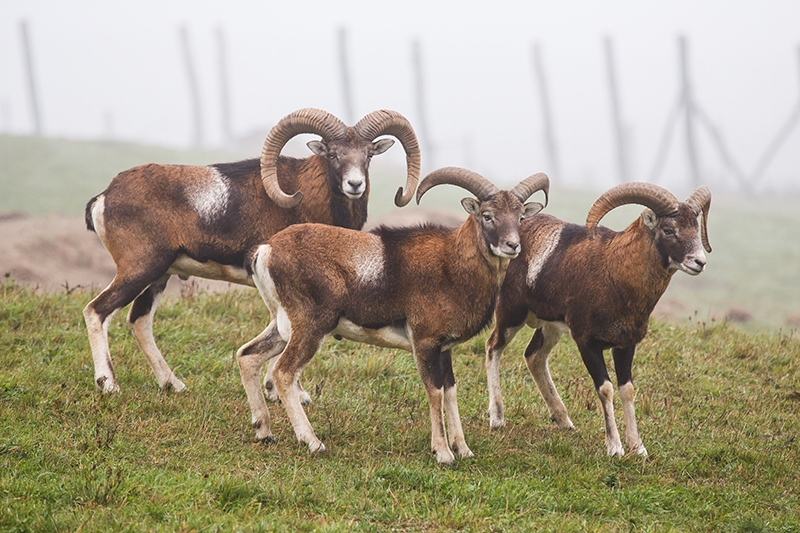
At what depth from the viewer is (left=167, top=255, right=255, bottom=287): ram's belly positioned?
910 cm

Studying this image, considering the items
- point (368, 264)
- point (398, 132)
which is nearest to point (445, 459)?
point (368, 264)

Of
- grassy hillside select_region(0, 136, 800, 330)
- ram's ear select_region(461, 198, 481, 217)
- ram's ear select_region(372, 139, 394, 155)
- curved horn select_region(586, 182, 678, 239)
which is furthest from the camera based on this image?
grassy hillside select_region(0, 136, 800, 330)

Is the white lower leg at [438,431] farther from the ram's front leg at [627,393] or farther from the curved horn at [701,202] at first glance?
the curved horn at [701,202]

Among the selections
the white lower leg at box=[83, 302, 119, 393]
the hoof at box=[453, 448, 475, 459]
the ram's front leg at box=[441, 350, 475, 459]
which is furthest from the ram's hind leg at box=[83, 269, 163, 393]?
the hoof at box=[453, 448, 475, 459]

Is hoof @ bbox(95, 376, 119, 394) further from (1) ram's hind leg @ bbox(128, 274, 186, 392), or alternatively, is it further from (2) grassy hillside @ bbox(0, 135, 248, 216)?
(2) grassy hillside @ bbox(0, 135, 248, 216)

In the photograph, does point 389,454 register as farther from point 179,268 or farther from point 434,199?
point 434,199

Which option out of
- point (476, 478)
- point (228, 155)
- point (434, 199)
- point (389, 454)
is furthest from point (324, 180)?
point (228, 155)

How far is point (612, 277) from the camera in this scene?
816 cm

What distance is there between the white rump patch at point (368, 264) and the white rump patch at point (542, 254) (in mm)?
1764

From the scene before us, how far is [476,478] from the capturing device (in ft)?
23.0

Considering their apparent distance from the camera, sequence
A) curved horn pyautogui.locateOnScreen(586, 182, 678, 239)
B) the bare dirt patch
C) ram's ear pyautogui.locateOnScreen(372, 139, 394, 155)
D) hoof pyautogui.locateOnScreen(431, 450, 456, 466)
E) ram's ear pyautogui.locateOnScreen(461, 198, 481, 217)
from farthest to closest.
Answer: the bare dirt patch < ram's ear pyautogui.locateOnScreen(372, 139, 394, 155) < curved horn pyautogui.locateOnScreen(586, 182, 678, 239) < ram's ear pyautogui.locateOnScreen(461, 198, 481, 217) < hoof pyautogui.locateOnScreen(431, 450, 456, 466)

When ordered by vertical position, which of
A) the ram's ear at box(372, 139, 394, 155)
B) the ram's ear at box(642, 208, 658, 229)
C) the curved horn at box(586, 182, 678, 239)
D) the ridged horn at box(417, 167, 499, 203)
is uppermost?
the ram's ear at box(372, 139, 394, 155)

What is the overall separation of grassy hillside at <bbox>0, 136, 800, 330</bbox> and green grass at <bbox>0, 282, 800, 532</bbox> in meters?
11.3

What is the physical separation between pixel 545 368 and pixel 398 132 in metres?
3.26
